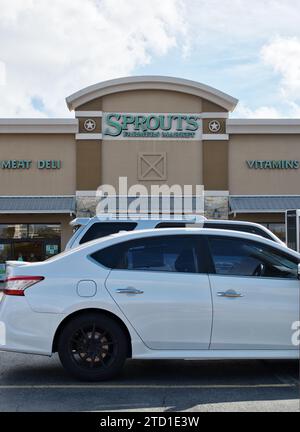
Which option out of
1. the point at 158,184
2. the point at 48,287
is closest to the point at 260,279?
the point at 48,287

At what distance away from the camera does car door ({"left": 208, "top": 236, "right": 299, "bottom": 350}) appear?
6488mm

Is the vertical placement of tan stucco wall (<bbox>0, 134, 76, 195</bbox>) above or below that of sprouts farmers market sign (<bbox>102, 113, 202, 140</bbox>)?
below

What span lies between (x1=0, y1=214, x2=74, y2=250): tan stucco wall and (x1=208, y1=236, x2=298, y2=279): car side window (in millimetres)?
20701

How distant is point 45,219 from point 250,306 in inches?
846

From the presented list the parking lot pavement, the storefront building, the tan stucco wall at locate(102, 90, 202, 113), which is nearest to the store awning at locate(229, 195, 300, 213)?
the storefront building

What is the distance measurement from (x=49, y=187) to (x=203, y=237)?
20.6m

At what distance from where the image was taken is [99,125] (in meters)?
26.9

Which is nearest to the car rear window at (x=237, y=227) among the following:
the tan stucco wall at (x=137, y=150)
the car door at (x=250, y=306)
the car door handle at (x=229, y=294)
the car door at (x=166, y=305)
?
the car door at (x=250, y=306)

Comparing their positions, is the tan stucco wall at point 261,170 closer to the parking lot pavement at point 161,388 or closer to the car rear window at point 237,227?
the car rear window at point 237,227

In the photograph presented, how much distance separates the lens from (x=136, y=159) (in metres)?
26.8

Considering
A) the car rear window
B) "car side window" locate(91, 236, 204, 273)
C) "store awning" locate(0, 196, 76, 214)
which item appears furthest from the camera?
"store awning" locate(0, 196, 76, 214)
